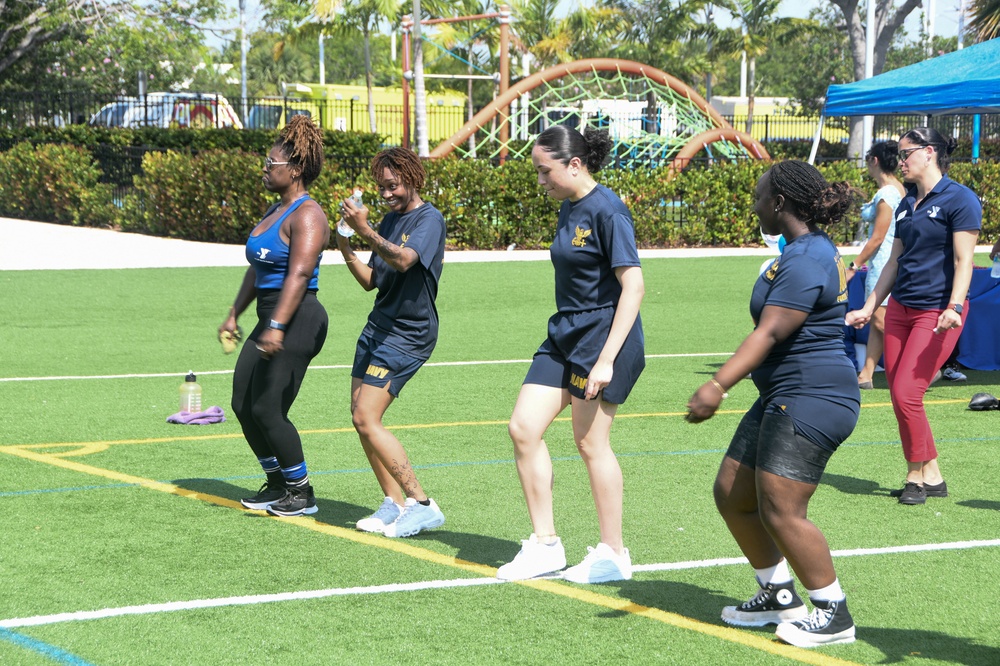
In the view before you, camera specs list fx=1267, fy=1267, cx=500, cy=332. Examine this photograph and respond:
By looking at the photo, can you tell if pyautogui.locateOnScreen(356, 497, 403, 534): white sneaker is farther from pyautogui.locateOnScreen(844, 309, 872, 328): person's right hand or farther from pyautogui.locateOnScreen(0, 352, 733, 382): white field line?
pyautogui.locateOnScreen(0, 352, 733, 382): white field line

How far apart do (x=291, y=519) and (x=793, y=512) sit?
117 inches

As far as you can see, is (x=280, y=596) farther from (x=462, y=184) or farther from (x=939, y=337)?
(x=462, y=184)

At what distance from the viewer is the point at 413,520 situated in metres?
6.18

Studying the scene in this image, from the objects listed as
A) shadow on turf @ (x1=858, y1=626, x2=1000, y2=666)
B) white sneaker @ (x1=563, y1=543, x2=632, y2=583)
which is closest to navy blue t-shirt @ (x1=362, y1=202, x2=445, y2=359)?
white sneaker @ (x1=563, y1=543, x2=632, y2=583)

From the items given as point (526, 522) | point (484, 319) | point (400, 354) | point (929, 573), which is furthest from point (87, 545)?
point (484, 319)

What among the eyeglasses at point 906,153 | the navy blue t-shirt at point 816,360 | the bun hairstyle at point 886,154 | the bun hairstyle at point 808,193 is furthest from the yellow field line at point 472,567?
the bun hairstyle at point 886,154

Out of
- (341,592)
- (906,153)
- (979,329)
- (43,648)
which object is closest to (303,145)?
(341,592)

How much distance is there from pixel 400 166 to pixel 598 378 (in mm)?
1677

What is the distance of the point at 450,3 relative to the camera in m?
43.6

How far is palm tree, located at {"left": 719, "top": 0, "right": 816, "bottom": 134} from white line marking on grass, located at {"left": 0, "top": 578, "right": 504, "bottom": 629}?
50449 mm

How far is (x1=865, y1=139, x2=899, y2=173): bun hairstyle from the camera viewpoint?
8.25m

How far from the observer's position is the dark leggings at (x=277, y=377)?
632 cm

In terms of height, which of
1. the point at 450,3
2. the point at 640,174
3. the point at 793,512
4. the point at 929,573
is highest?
the point at 450,3

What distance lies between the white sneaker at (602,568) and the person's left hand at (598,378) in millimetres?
715
